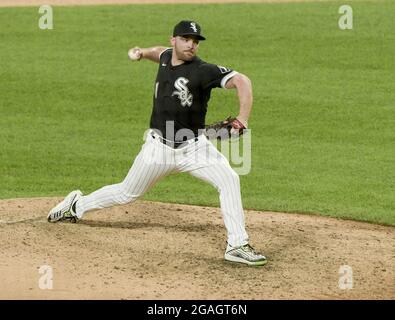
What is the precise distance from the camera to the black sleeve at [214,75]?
26.8 feet

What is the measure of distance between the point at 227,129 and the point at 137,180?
3.47 ft

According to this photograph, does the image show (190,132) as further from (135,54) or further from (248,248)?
(248,248)

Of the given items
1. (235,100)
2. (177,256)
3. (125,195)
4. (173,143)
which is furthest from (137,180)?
(235,100)

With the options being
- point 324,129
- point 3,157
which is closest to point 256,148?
point 324,129

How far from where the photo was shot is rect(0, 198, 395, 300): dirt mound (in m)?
7.65

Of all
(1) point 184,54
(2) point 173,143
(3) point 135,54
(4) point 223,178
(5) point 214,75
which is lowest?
(4) point 223,178

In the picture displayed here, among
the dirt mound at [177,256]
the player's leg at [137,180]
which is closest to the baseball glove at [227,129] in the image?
the player's leg at [137,180]

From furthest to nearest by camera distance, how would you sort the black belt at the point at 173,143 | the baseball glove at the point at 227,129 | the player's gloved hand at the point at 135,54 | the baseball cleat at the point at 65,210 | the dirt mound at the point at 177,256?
the baseball cleat at the point at 65,210, the player's gloved hand at the point at 135,54, the black belt at the point at 173,143, the baseball glove at the point at 227,129, the dirt mound at the point at 177,256

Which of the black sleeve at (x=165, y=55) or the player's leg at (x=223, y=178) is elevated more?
the black sleeve at (x=165, y=55)

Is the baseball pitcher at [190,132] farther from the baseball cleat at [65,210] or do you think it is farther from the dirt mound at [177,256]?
the baseball cleat at [65,210]

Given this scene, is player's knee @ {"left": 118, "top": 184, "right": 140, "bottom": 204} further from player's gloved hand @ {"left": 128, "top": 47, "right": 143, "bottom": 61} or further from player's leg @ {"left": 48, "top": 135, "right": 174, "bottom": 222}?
player's gloved hand @ {"left": 128, "top": 47, "right": 143, "bottom": 61}

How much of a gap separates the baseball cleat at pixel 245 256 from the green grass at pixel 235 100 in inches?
87.8

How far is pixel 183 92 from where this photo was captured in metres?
8.32

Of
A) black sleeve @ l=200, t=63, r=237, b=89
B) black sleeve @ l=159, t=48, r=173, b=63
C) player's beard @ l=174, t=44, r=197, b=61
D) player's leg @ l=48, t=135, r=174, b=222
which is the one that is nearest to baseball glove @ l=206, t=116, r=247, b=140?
black sleeve @ l=200, t=63, r=237, b=89
